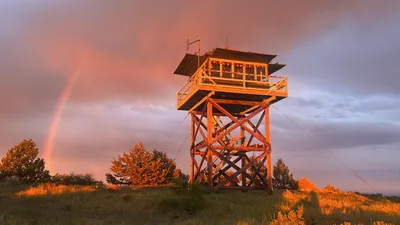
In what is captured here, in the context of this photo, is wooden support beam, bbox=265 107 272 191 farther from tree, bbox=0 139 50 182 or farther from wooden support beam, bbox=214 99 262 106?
tree, bbox=0 139 50 182

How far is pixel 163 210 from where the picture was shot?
56.4 feet

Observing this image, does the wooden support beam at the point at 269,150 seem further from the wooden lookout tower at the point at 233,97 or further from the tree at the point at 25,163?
the tree at the point at 25,163

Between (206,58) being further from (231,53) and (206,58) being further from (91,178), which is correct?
(91,178)

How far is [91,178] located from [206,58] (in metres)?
17.3

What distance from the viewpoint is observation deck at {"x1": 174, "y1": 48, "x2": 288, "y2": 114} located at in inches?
1049

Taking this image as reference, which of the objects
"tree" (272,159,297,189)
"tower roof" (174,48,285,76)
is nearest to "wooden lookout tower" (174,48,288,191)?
"tower roof" (174,48,285,76)

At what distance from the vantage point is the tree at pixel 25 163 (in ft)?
108

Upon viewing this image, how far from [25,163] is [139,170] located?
434 inches

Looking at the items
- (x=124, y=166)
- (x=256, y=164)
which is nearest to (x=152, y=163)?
(x=124, y=166)

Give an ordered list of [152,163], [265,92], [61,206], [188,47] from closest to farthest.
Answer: [61,206] → [265,92] → [188,47] → [152,163]

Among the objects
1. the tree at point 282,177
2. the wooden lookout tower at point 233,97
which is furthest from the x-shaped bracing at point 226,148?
the tree at point 282,177

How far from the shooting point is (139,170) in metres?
36.0

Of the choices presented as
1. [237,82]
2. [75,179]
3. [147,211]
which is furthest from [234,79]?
[75,179]

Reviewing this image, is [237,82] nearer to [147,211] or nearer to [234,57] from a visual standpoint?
[234,57]
